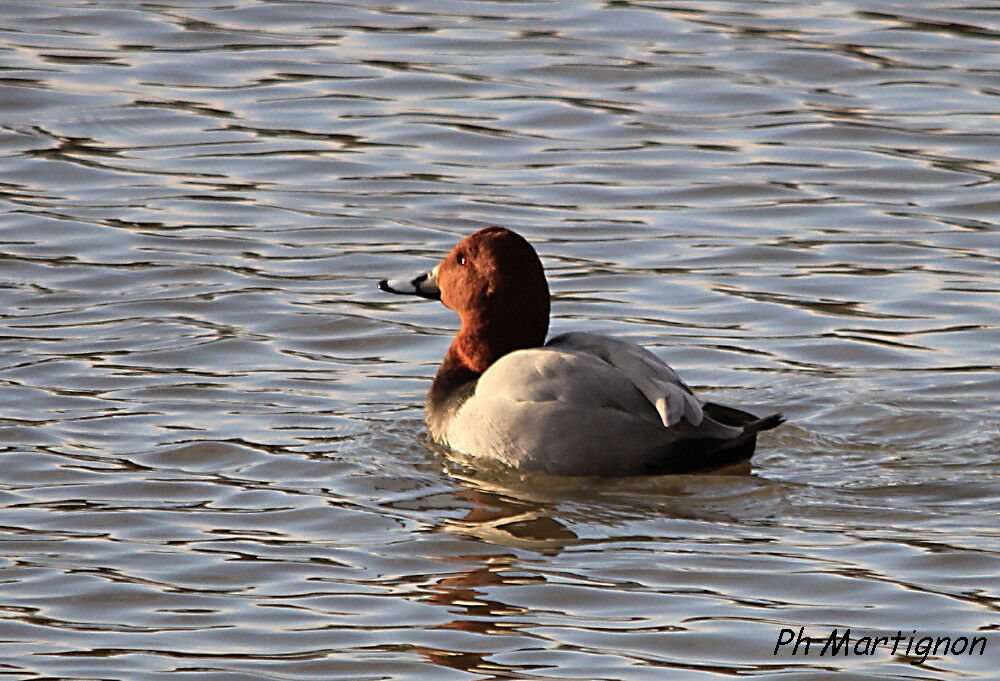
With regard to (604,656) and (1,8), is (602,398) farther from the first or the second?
(1,8)

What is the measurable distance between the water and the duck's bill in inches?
17.7

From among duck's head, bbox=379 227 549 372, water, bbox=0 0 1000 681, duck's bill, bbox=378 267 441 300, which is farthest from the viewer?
duck's bill, bbox=378 267 441 300

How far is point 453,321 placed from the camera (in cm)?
948

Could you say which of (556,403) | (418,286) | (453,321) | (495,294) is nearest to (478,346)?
(495,294)

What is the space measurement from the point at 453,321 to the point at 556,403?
224 cm

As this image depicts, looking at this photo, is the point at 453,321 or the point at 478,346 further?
the point at 453,321

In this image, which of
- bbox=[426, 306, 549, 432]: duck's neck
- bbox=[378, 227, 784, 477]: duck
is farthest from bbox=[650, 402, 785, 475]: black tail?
bbox=[426, 306, 549, 432]: duck's neck

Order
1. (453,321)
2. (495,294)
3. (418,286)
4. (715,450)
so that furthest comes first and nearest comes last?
(453,321) → (418,286) → (495,294) → (715,450)

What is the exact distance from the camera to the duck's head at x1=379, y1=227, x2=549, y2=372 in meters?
7.83

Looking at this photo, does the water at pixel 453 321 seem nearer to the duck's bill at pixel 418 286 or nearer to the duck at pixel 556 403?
the duck at pixel 556 403

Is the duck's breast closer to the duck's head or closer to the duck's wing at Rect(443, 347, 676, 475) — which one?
the duck's wing at Rect(443, 347, 676, 475)

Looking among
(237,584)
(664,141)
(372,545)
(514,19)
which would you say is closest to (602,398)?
(372,545)

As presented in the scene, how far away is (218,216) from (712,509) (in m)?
4.46

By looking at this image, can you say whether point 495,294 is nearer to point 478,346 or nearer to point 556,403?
point 478,346
